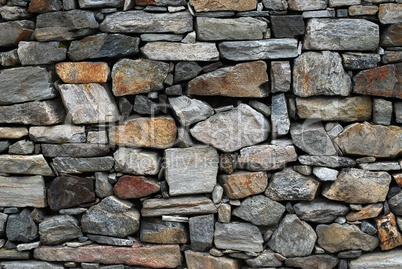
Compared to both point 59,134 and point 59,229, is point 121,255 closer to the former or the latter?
point 59,229

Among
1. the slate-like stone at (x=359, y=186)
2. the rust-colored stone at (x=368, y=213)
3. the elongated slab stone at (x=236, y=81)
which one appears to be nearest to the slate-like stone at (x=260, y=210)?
the slate-like stone at (x=359, y=186)

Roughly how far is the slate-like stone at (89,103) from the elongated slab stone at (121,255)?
0.99m

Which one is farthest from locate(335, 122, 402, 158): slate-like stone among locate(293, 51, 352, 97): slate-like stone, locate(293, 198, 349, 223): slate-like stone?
locate(293, 198, 349, 223): slate-like stone

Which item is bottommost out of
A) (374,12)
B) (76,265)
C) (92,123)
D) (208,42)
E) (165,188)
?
(76,265)

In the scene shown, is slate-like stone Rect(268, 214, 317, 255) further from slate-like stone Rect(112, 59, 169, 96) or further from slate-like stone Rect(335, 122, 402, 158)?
slate-like stone Rect(112, 59, 169, 96)

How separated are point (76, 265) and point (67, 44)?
171 cm

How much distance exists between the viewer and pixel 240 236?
3.18m

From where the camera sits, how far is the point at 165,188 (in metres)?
3.22

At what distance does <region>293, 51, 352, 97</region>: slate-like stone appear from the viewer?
300cm

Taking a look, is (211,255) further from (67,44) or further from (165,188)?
(67,44)

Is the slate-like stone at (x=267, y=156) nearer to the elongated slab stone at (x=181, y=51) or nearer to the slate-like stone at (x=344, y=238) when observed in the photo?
the slate-like stone at (x=344, y=238)

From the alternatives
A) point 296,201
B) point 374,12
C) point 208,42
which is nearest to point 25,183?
point 208,42

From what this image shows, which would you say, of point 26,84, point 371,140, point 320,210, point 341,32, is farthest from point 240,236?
point 26,84

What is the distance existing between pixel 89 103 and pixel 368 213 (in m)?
2.20
